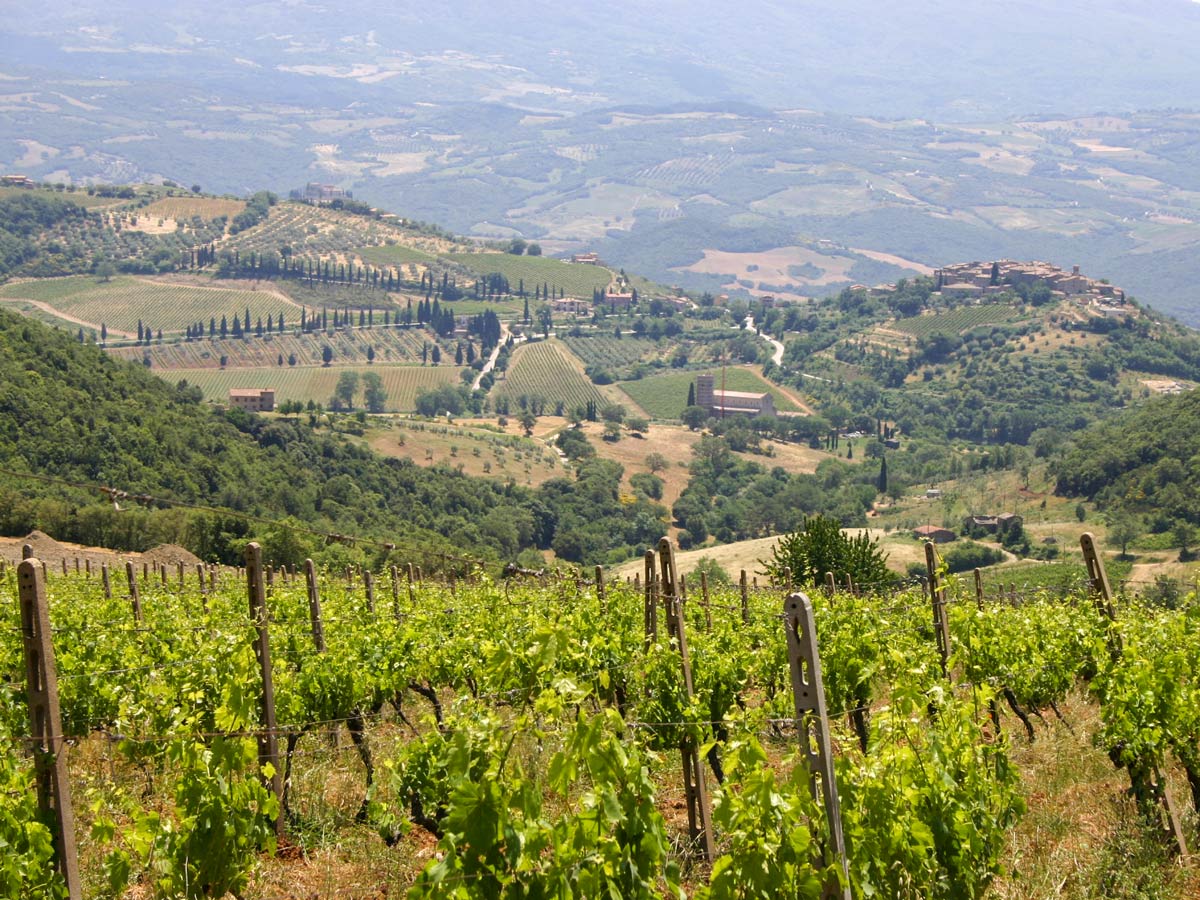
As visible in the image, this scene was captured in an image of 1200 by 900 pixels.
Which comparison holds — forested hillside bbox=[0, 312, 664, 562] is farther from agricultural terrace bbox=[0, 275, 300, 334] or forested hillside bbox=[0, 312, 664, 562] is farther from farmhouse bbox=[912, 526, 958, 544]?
agricultural terrace bbox=[0, 275, 300, 334]

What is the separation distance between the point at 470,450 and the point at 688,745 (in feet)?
356

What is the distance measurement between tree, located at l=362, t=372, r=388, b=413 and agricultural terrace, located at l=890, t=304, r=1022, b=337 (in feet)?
264

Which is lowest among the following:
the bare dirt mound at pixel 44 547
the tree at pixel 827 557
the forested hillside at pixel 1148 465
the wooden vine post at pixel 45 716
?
the forested hillside at pixel 1148 465

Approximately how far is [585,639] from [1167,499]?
245 ft

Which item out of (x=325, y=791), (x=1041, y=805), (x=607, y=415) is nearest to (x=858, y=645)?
(x=1041, y=805)

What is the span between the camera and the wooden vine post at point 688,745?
31.3 feet

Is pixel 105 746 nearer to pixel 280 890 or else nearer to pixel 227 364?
pixel 280 890

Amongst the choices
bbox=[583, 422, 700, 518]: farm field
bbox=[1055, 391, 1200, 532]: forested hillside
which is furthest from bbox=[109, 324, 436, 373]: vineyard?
bbox=[1055, 391, 1200, 532]: forested hillside

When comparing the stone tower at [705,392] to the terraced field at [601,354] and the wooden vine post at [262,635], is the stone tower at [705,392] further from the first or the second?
the wooden vine post at [262,635]

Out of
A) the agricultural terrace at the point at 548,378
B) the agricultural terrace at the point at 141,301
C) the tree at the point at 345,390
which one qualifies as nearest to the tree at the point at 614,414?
the agricultural terrace at the point at 548,378

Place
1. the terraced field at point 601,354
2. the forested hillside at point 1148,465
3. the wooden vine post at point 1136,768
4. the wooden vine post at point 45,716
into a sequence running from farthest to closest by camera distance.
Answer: the terraced field at point 601,354 → the forested hillside at point 1148,465 → the wooden vine post at point 1136,768 → the wooden vine post at point 45,716

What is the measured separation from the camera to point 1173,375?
160m

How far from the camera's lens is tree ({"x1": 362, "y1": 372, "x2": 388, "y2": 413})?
151 meters

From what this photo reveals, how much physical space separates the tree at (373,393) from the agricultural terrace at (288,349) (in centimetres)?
1390
